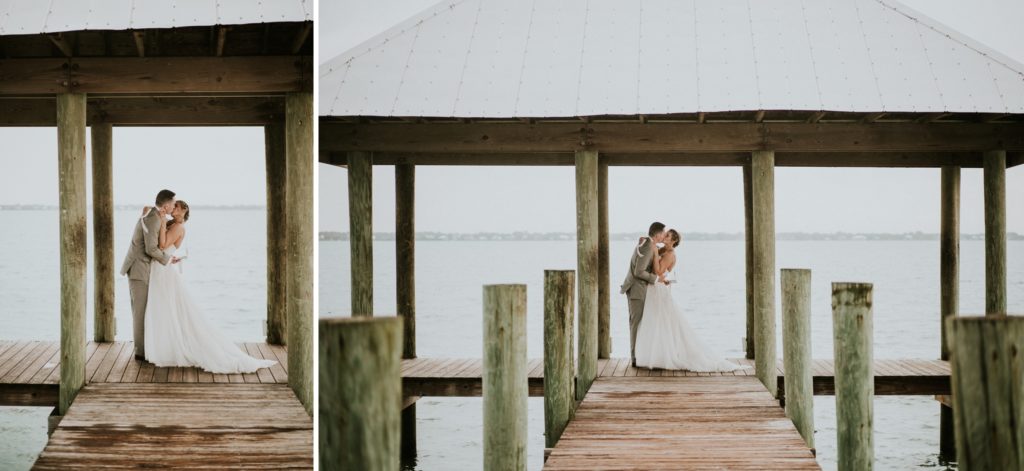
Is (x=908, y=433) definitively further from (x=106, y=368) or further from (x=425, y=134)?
(x=106, y=368)

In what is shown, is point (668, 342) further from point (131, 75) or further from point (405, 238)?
point (131, 75)

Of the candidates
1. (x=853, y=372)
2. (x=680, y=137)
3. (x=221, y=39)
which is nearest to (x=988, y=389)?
(x=853, y=372)

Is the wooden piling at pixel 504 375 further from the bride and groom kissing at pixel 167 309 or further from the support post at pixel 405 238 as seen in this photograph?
the support post at pixel 405 238

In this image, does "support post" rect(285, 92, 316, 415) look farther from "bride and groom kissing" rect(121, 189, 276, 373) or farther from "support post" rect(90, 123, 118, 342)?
"support post" rect(90, 123, 118, 342)

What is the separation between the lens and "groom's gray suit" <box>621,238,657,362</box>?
9867 mm

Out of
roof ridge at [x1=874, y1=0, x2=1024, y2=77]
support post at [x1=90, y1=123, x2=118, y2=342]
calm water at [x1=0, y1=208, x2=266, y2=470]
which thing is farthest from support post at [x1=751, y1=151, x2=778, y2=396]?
calm water at [x1=0, y1=208, x2=266, y2=470]

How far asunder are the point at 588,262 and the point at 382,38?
3.32 meters

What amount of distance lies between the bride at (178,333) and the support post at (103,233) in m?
1.72

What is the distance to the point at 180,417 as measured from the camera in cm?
666

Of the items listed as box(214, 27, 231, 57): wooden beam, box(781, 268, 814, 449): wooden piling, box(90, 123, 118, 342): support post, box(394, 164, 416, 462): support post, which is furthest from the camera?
box(394, 164, 416, 462): support post

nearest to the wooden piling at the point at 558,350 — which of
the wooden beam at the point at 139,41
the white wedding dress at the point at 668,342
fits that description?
the white wedding dress at the point at 668,342

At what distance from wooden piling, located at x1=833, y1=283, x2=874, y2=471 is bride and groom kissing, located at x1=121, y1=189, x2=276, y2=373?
466cm

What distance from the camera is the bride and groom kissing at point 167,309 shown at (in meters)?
8.19

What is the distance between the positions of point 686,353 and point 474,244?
63564mm
